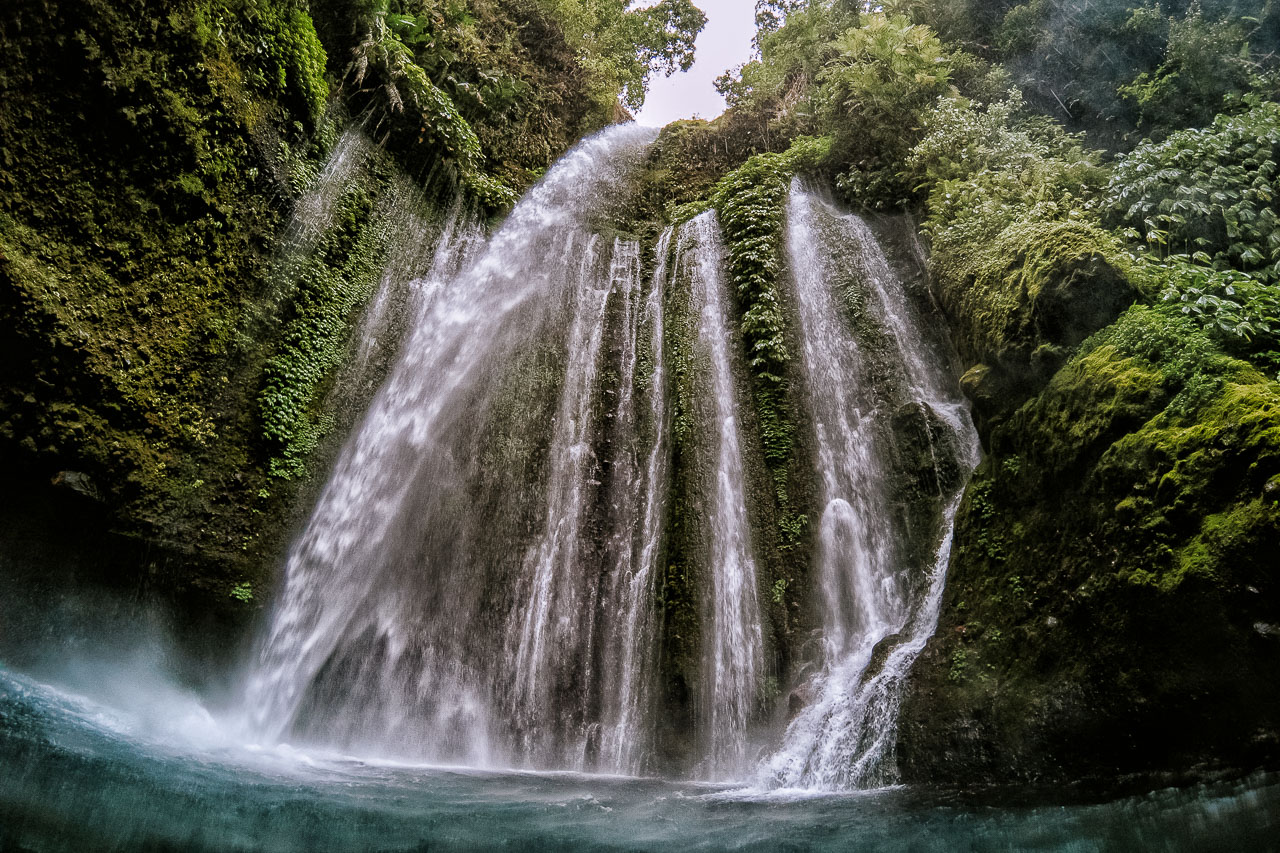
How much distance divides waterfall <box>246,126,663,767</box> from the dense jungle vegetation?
0.82 metres

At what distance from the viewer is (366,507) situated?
7.48 m

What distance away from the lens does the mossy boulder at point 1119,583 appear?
11.5ft

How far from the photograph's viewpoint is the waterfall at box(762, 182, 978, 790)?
5418 mm

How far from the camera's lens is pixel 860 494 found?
733 centimetres

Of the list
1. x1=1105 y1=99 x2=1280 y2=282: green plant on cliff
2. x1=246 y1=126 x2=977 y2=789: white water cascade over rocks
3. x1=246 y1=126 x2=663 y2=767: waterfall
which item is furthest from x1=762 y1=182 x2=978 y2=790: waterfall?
x1=1105 y1=99 x2=1280 y2=282: green plant on cliff

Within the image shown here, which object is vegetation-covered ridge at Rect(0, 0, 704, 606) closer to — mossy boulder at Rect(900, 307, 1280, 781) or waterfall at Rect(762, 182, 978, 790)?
waterfall at Rect(762, 182, 978, 790)

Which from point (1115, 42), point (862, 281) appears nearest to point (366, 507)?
point (862, 281)

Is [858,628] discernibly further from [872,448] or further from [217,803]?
[217,803]

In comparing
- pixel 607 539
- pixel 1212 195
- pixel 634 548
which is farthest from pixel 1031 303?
pixel 607 539

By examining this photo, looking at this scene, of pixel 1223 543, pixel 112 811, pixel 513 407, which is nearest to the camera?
pixel 112 811

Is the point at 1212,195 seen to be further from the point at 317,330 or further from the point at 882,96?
the point at 317,330

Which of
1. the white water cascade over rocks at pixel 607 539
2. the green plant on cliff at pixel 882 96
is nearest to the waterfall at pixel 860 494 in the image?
the white water cascade over rocks at pixel 607 539

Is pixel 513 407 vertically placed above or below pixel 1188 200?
below

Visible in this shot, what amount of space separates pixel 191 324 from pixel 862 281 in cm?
868
